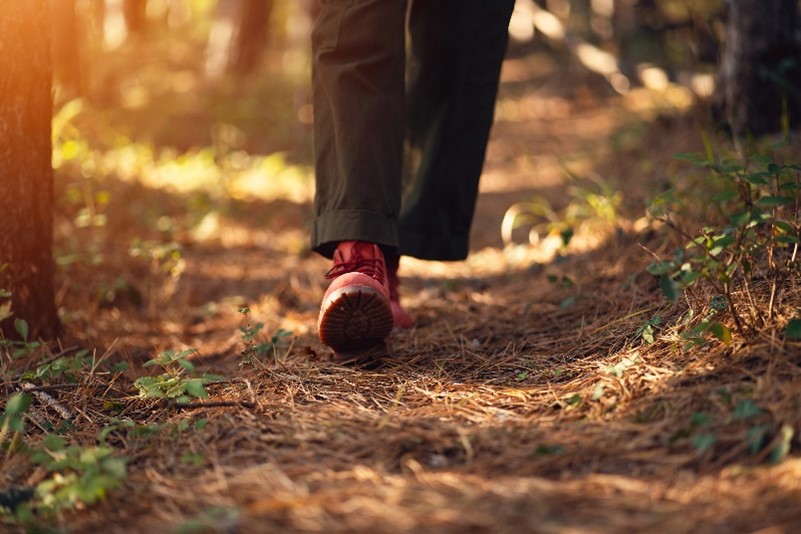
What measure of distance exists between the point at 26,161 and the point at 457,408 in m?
1.31

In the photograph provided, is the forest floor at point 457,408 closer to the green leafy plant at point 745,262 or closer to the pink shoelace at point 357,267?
the green leafy plant at point 745,262

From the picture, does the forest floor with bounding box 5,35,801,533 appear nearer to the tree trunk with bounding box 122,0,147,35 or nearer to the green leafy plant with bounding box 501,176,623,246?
the green leafy plant with bounding box 501,176,623,246

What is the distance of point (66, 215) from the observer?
12.1ft

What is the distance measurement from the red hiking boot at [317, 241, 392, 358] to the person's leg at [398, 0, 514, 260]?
439 millimetres

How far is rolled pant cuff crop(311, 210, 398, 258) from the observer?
1.90m

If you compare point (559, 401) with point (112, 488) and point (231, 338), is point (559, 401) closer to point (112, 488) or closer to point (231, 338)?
point (112, 488)

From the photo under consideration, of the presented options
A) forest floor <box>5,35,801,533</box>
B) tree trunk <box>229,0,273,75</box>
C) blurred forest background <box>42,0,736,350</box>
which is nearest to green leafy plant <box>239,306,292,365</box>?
forest floor <box>5,35,801,533</box>

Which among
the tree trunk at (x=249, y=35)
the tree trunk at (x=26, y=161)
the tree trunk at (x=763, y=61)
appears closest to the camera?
the tree trunk at (x=26, y=161)

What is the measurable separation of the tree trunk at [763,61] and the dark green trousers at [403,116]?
5.33ft

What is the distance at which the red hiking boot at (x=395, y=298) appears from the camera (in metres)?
2.23

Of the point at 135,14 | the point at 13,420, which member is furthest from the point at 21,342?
the point at 135,14

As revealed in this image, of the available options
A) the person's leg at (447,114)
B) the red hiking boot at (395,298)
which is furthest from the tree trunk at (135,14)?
the red hiking boot at (395,298)

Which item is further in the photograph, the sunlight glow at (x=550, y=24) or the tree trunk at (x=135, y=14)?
the tree trunk at (x=135, y=14)

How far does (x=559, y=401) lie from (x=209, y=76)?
6776mm
